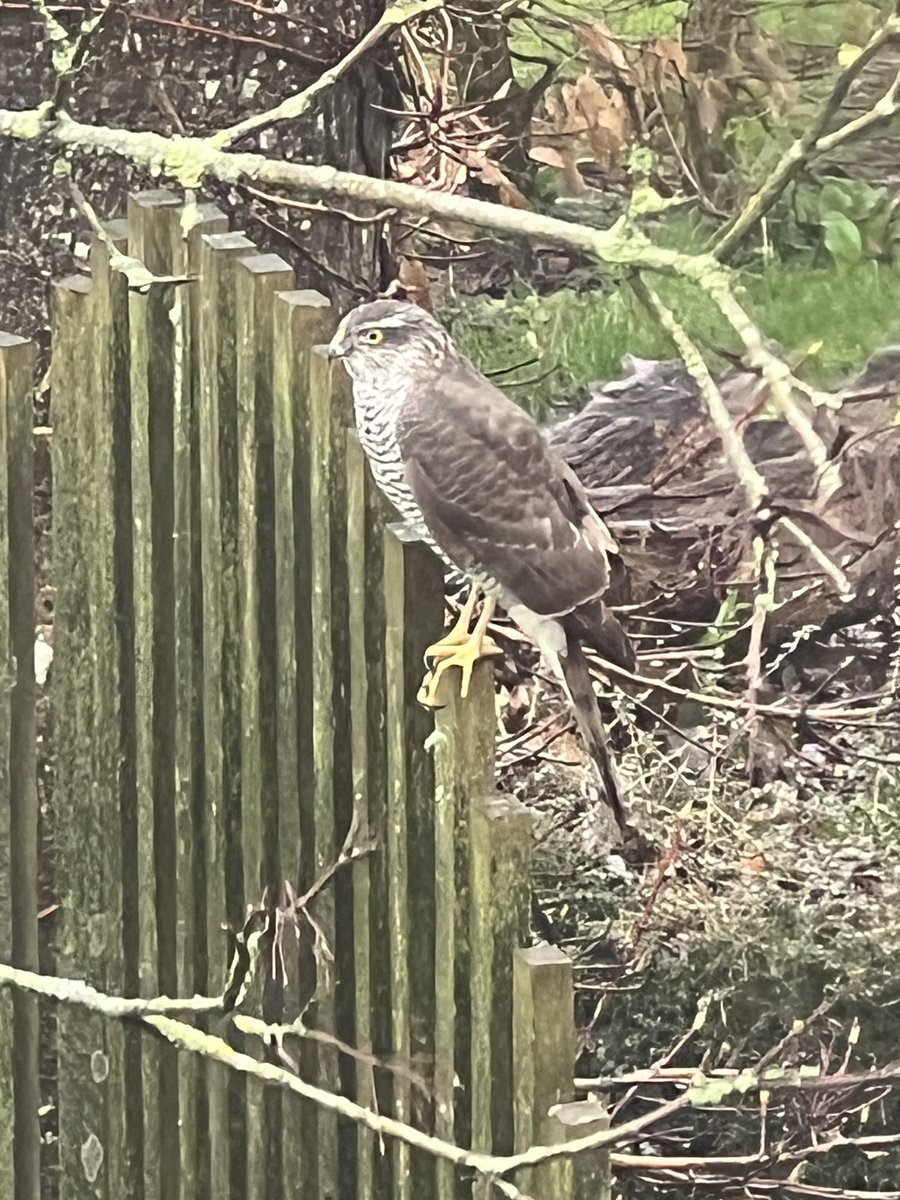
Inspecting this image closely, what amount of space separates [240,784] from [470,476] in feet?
0.63

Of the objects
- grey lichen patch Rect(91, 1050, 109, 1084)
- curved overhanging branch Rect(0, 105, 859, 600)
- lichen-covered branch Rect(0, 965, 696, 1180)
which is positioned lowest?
grey lichen patch Rect(91, 1050, 109, 1084)

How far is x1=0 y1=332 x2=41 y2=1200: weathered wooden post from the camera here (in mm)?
901

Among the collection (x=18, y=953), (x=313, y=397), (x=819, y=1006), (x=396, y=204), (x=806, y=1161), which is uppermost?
(x=396, y=204)

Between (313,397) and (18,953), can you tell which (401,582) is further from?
(18,953)

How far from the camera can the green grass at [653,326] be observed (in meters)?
1.33

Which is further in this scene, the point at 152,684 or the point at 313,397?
the point at 152,684

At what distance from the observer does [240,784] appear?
843 mm

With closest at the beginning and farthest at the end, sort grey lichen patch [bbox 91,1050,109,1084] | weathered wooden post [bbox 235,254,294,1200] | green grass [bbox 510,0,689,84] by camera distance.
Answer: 1. weathered wooden post [bbox 235,254,294,1200]
2. grey lichen patch [bbox 91,1050,109,1084]
3. green grass [bbox 510,0,689,84]

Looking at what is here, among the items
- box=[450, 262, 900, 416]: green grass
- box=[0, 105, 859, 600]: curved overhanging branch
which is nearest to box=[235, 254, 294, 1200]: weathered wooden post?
box=[0, 105, 859, 600]: curved overhanging branch

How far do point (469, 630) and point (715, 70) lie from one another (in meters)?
0.69

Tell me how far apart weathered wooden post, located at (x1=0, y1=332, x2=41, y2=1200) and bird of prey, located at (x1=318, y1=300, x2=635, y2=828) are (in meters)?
0.19

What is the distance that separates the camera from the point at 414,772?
29.2 inches

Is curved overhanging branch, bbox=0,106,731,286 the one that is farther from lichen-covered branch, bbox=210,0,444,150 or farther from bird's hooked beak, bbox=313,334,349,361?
bird's hooked beak, bbox=313,334,349,361

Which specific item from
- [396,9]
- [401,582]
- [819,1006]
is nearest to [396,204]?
[396,9]
